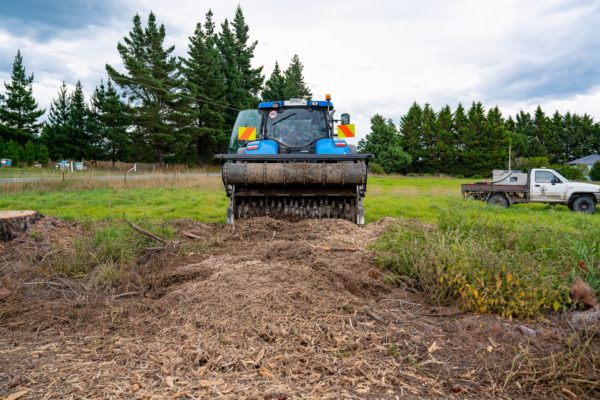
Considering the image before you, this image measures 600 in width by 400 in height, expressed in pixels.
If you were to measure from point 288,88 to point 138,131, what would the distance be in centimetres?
1854

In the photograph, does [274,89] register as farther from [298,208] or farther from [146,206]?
[298,208]

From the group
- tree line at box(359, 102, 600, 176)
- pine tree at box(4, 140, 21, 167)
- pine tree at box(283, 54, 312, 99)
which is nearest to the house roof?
tree line at box(359, 102, 600, 176)

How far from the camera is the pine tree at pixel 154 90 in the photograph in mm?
35500

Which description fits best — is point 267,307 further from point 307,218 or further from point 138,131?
point 138,131

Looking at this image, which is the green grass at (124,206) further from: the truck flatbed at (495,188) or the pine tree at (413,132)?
the pine tree at (413,132)

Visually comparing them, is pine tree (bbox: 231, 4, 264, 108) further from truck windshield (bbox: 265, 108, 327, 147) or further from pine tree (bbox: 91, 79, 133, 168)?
truck windshield (bbox: 265, 108, 327, 147)

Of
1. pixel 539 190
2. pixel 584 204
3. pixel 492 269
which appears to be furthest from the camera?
pixel 539 190

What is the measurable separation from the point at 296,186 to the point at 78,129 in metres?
37.8

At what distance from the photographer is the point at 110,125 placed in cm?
3794

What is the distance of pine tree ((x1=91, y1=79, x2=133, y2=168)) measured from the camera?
36.6 meters

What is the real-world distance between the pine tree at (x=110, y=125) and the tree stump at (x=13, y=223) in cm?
3197

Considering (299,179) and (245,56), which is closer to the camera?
(299,179)

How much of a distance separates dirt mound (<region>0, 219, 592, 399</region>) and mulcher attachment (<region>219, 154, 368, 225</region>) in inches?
115

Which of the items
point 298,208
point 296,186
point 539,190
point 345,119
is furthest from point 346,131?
point 539,190
